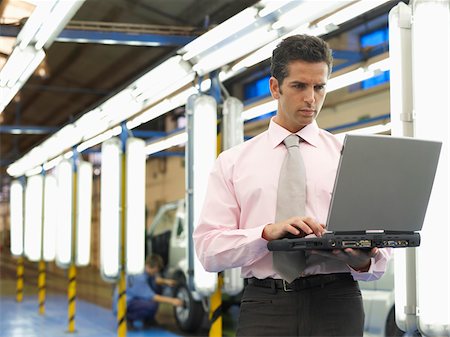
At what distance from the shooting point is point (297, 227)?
2.03 meters

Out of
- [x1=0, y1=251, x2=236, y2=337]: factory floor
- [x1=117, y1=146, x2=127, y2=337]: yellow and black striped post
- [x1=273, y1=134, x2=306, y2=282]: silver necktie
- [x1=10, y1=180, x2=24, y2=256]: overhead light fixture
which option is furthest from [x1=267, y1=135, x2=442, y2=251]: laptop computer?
[x1=10, y1=180, x2=24, y2=256]: overhead light fixture

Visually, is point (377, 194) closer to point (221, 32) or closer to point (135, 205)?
point (221, 32)

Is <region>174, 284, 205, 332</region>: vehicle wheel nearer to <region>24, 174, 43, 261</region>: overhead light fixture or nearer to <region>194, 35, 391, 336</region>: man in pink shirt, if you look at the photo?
<region>24, 174, 43, 261</region>: overhead light fixture

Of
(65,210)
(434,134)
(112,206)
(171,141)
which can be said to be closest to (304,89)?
(434,134)

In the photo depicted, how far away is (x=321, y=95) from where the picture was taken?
2238 mm

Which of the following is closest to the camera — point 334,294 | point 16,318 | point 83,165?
point 334,294

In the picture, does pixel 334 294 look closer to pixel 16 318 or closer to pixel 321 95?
pixel 321 95

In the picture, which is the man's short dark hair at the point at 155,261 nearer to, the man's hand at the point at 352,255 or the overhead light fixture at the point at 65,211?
the overhead light fixture at the point at 65,211

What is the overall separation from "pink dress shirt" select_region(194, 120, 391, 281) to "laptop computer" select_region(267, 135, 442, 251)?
0.35 feet

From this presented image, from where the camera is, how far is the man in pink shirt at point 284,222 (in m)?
2.18

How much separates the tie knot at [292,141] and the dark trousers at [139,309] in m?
8.48

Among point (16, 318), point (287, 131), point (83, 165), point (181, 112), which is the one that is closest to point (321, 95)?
point (287, 131)

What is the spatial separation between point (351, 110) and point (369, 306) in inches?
212

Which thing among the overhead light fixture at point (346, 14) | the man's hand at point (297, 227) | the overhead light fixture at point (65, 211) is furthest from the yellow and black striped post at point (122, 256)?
the man's hand at point (297, 227)
